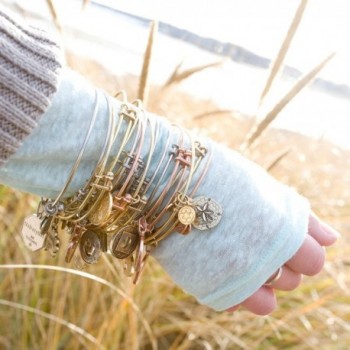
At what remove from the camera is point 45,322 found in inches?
50.5

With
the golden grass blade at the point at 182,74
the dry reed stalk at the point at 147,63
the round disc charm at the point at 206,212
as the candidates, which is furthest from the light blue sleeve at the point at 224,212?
the golden grass blade at the point at 182,74

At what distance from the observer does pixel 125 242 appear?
0.73 metres

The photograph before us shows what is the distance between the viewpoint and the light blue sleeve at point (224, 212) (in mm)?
686

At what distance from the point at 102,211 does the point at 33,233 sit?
97 millimetres

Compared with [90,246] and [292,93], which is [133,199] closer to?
[90,246]

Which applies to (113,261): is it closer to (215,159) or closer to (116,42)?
(215,159)

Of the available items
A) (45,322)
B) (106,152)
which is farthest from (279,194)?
(45,322)

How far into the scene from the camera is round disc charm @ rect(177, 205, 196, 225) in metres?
0.70

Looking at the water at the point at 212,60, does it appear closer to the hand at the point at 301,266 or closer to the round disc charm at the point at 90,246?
the hand at the point at 301,266

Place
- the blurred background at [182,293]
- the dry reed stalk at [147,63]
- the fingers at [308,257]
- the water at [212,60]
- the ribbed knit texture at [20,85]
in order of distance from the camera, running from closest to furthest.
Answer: the ribbed knit texture at [20,85] → the fingers at [308,257] → the dry reed stalk at [147,63] → the blurred background at [182,293] → the water at [212,60]

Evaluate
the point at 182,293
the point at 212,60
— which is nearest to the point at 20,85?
the point at 212,60

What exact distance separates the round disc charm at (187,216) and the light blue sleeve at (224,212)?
3 centimetres

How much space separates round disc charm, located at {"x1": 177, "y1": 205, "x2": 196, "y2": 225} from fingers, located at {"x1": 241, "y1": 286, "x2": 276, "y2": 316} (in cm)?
11

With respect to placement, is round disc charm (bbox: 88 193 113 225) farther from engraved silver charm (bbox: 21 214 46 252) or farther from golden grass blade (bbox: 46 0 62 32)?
golden grass blade (bbox: 46 0 62 32)
